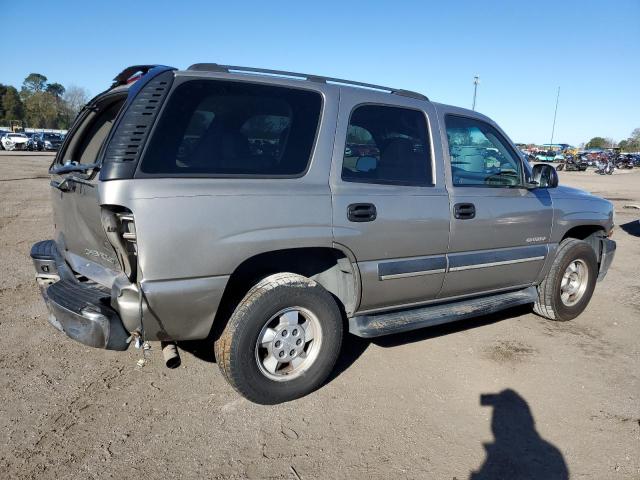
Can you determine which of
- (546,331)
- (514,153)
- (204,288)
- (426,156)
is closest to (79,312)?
(204,288)

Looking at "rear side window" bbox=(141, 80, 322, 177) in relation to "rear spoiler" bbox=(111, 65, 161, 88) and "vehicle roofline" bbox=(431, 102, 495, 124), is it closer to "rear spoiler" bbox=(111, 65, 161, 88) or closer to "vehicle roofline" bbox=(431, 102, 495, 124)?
"rear spoiler" bbox=(111, 65, 161, 88)

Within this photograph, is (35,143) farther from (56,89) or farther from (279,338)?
(56,89)

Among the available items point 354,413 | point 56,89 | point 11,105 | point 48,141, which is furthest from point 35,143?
point 56,89

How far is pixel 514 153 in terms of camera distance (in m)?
4.27

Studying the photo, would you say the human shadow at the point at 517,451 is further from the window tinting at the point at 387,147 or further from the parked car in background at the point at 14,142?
the parked car in background at the point at 14,142

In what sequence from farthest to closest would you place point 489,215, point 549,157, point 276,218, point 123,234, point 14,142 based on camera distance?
point 549,157 < point 14,142 < point 489,215 < point 276,218 < point 123,234

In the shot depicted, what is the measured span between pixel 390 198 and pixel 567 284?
2592mm

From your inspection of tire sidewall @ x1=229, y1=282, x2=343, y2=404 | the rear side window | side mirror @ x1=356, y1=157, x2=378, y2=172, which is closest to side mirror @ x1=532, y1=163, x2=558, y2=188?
side mirror @ x1=356, y1=157, x2=378, y2=172

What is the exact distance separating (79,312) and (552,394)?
3.12 m

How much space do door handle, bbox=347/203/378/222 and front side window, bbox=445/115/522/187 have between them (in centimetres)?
89

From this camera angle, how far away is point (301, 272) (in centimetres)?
344

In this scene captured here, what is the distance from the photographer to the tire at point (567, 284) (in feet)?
15.2

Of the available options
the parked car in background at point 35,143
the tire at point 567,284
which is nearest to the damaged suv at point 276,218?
the tire at point 567,284

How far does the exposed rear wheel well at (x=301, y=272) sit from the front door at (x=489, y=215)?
0.88 m
